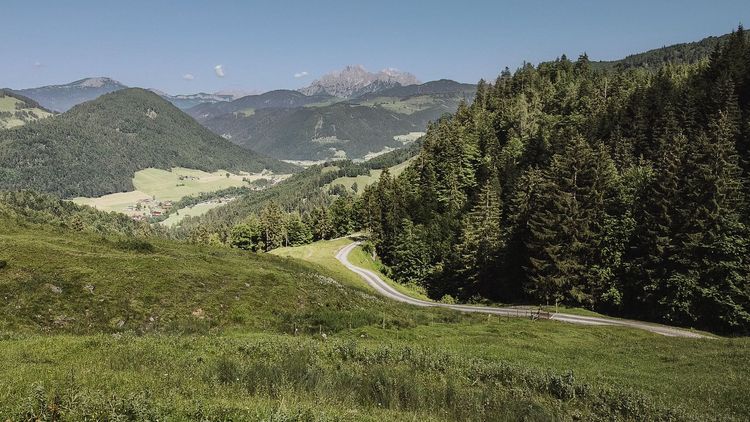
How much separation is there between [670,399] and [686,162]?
5203cm

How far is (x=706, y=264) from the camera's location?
50.8 m

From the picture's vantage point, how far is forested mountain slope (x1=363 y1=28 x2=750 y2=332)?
52.2 m

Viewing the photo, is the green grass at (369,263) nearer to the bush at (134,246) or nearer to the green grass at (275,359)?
the bush at (134,246)

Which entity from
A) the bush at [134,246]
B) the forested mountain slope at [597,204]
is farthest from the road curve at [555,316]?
the bush at [134,246]

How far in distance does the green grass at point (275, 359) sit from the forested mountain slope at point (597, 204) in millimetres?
20398

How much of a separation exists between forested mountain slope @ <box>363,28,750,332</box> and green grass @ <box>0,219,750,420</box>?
66.9ft

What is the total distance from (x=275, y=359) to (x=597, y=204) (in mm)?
59194

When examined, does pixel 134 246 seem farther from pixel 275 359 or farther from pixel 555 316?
pixel 555 316

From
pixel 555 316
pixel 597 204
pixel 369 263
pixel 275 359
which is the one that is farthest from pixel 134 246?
pixel 369 263

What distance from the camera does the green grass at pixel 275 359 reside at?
36.8 feet

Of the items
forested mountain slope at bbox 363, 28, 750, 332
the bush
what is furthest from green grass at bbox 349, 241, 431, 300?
the bush

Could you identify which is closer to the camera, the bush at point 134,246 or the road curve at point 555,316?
the bush at point 134,246

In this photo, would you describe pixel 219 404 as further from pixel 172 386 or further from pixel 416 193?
pixel 416 193

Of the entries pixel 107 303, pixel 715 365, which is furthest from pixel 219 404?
pixel 715 365
